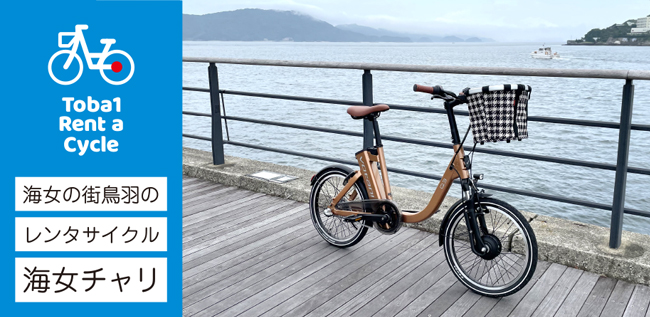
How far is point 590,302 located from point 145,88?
96.7 inches

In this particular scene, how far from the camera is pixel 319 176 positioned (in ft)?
13.2

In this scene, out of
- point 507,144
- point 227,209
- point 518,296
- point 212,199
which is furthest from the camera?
point 507,144

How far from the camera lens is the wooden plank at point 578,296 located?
3000 millimetres

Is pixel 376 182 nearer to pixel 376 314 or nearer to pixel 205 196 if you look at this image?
pixel 376 314

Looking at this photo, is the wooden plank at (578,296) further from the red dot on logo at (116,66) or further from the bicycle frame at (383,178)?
the red dot on logo at (116,66)

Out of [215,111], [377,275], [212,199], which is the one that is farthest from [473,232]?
[215,111]

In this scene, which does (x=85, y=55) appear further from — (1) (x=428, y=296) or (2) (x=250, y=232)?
(2) (x=250, y=232)

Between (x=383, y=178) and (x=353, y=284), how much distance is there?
0.65m

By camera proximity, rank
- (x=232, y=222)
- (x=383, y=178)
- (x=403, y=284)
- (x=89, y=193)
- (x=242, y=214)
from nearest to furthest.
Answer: (x=89, y=193) → (x=403, y=284) → (x=383, y=178) → (x=232, y=222) → (x=242, y=214)

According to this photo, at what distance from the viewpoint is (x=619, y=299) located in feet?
10.2

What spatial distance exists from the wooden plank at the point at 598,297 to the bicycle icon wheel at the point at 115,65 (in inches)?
94.1

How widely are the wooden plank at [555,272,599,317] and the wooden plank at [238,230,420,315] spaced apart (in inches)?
42.2

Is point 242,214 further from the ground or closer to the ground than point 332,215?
closer to the ground

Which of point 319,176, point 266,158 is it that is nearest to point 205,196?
point 319,176
